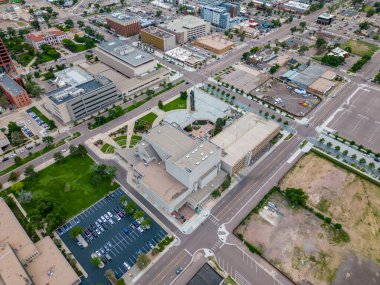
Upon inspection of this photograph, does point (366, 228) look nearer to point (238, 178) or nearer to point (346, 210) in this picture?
point (346, 210)

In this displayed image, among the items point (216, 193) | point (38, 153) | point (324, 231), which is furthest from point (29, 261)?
point (324, 231)

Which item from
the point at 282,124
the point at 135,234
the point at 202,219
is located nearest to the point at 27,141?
the point at 135,234

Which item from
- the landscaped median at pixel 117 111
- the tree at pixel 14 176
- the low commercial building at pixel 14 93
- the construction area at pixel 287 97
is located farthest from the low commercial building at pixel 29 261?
the construction area at pixel 287 97

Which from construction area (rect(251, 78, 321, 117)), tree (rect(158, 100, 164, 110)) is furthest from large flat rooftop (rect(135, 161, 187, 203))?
construction area (rect(251, 78, 321, 117))

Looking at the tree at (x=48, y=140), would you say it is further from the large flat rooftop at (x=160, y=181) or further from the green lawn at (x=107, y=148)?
the large flat rooftop at (x=160, y=181)

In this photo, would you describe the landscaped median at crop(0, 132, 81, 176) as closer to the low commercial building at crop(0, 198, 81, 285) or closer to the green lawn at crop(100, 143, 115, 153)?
the green lawn at crop(100, 143, 115, 153)

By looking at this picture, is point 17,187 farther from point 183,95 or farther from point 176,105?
point 183,95
